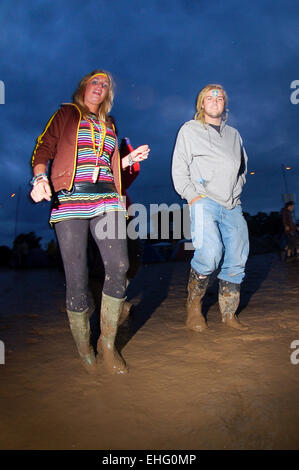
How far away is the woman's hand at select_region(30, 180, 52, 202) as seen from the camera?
1817 mm

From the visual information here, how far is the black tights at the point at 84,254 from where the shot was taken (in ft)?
6.36

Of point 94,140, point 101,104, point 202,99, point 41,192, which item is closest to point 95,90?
point 101,104

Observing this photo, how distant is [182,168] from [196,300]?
1166 millimetres

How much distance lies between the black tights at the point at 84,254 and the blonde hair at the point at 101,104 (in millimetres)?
778

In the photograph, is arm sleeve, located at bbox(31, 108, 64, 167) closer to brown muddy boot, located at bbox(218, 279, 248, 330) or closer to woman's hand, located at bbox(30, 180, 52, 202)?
woman's hand, located at bbox(30, 180, 52, 202)

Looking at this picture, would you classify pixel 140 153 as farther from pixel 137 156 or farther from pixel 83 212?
pixel 83 212

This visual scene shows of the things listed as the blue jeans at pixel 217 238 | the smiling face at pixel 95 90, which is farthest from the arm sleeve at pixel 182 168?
the smiling face at pixel 95 90

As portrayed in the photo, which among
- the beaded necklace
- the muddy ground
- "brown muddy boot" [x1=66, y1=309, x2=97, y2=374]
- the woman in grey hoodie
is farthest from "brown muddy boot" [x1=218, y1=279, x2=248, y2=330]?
the beaded necklace

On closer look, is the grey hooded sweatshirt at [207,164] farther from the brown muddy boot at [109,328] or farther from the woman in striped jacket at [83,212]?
the brown muddy boot at [109,328]

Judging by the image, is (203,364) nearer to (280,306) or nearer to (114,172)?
(114,172)

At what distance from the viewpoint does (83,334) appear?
1.97 meters

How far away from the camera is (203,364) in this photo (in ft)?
6.55

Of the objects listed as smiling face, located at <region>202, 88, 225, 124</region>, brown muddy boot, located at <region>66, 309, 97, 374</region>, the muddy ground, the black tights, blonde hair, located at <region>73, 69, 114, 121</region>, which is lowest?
the muddy ground

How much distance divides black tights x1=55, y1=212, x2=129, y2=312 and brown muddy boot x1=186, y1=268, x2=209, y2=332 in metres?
0.88
